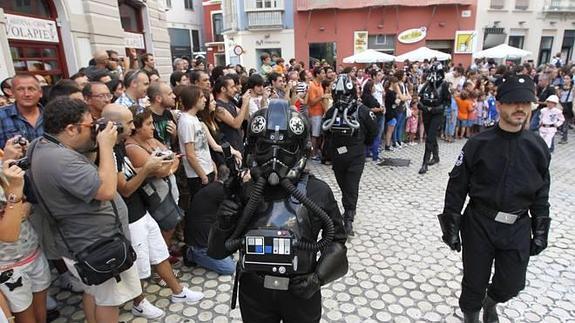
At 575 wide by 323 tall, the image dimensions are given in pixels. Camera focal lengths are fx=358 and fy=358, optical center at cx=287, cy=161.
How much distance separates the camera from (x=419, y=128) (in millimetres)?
9898

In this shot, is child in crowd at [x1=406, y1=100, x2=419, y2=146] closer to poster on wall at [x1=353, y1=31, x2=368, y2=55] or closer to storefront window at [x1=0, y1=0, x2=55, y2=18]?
storefront window at [x1=0, y1=0, x2=55, y2=18]

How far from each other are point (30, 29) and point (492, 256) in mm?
8894

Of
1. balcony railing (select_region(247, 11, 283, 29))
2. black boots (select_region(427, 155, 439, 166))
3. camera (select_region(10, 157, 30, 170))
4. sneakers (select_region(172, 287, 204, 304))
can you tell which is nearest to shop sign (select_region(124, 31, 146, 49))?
black boots (select_region(427, 155, 439, 166))

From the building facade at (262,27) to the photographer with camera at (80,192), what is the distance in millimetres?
21587

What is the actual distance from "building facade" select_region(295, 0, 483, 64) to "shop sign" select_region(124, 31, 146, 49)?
42.8 feet

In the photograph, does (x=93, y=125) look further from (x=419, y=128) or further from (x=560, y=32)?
(x=560, y=32)

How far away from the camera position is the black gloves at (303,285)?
1.78m

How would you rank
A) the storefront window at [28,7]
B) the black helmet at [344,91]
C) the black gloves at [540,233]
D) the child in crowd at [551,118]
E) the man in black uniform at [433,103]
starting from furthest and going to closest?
the child in crowd at [551,118] < the man in black uniform at [433,103] < the storefront window at [28,7] < the black helmet at [344,91] < the black gloves at [540,233]

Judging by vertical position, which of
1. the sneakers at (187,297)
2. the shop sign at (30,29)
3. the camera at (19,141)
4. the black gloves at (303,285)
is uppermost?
the shop sign at (30,29)

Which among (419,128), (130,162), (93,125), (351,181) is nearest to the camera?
(93,125)

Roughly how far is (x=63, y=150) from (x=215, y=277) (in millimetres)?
2250

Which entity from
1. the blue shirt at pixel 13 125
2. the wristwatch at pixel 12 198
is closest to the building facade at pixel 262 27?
the blue shirt at pixel 13 125

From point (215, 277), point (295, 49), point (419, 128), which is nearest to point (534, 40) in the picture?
point (295, 49)

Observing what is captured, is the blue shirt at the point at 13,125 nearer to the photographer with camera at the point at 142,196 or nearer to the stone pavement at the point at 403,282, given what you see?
the photographer with camera at the point at 142,196
